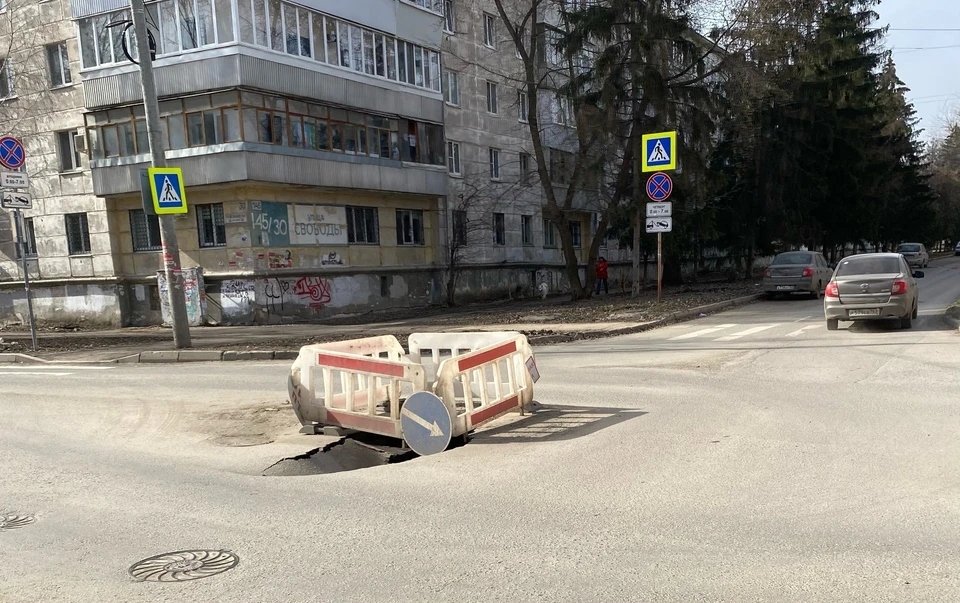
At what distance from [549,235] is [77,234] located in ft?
70.7

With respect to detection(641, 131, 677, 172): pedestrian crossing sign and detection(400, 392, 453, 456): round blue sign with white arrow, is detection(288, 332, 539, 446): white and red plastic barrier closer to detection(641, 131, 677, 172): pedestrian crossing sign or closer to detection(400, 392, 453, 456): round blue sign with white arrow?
detection(400, 392, 453, 456): round blue sign with white arrow

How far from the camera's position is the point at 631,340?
14.3 meters

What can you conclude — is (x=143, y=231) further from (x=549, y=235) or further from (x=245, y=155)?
(x=549, y=235)

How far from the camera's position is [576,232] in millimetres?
39906

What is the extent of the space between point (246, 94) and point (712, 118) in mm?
15479

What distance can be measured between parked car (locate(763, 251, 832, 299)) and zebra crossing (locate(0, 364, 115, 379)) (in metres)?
19.3

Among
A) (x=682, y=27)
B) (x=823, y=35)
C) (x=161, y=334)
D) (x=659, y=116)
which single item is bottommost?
(x=161, y=334)

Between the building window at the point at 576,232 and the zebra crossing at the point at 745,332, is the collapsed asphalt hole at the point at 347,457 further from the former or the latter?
the building window at the point at 576,232

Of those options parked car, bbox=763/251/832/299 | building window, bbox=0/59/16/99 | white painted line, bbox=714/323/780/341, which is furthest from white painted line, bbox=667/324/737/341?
building window, bbox=0/59/16/99

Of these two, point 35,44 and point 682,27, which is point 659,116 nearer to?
point 682,27

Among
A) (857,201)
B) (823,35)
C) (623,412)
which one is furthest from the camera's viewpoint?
(857,201)

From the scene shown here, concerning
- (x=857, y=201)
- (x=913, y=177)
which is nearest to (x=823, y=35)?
(x=857, y=201)

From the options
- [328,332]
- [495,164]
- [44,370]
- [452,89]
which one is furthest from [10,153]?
Result: [495,164]

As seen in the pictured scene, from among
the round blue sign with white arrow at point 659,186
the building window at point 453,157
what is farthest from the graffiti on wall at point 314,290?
the round blue sign with white arrow at point 659,186
